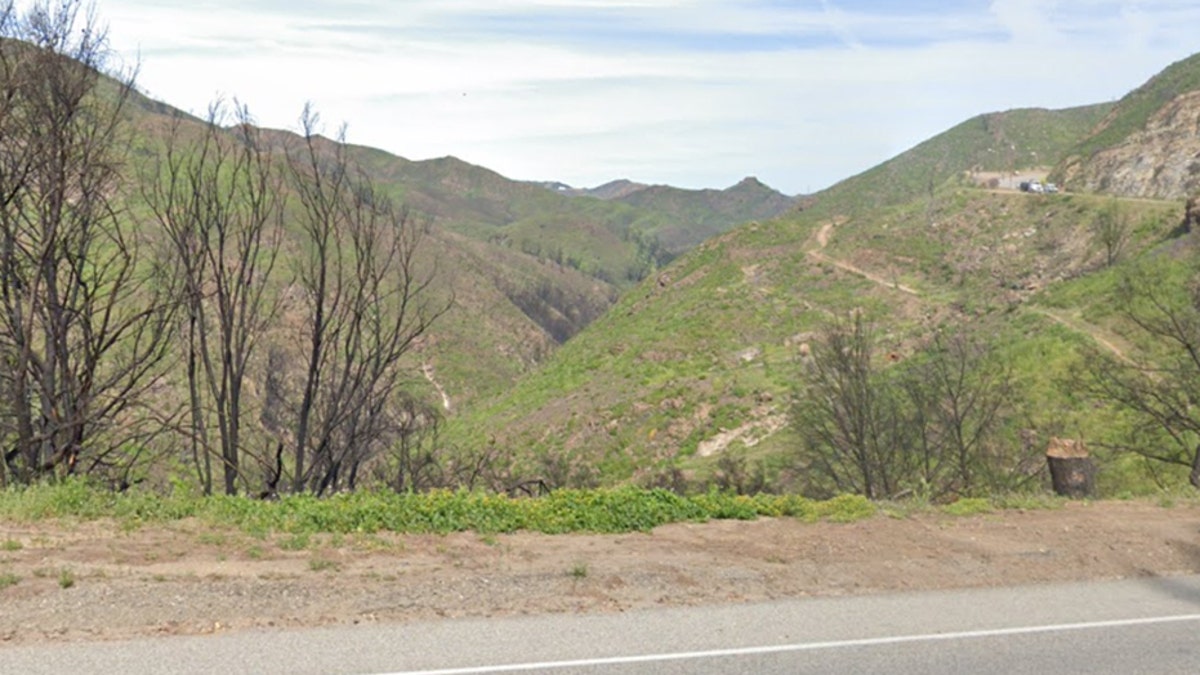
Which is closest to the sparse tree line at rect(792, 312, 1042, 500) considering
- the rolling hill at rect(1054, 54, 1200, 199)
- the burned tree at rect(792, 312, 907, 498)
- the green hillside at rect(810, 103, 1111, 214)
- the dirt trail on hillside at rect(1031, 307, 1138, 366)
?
the burned tree at rect(792, 312, 907, 498)

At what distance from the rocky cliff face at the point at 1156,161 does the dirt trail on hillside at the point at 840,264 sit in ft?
66.2

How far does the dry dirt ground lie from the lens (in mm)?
7301

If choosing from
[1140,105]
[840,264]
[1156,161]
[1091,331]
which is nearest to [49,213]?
[1091,331]

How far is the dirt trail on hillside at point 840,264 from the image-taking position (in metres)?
60.3

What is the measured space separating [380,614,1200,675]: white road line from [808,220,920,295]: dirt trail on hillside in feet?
176

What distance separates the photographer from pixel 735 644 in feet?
23.0

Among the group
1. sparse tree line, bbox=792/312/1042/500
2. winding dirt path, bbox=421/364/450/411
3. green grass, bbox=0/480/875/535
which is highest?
green grass, bbox=0/480/875/535

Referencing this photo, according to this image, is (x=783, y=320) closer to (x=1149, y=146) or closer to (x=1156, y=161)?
(x=1156, y=161)

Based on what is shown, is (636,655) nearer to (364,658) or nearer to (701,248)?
(364,658)

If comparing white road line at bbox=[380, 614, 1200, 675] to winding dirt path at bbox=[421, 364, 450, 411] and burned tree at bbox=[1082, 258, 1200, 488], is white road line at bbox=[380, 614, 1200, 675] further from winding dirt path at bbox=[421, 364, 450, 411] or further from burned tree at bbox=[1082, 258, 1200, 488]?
winding dirt path at bbox=[421, 364, 450, 411]

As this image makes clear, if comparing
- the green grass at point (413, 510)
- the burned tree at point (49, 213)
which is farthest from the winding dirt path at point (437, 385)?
the green grass at point (413, 510)

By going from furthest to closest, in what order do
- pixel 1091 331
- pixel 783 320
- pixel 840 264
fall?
pixel 840 264, pixel 783 320, pixel 1091 331

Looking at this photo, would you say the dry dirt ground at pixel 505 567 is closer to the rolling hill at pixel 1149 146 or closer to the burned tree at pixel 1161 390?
the burned tree at pixel 1161 390

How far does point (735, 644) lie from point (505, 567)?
2560 millimetres
